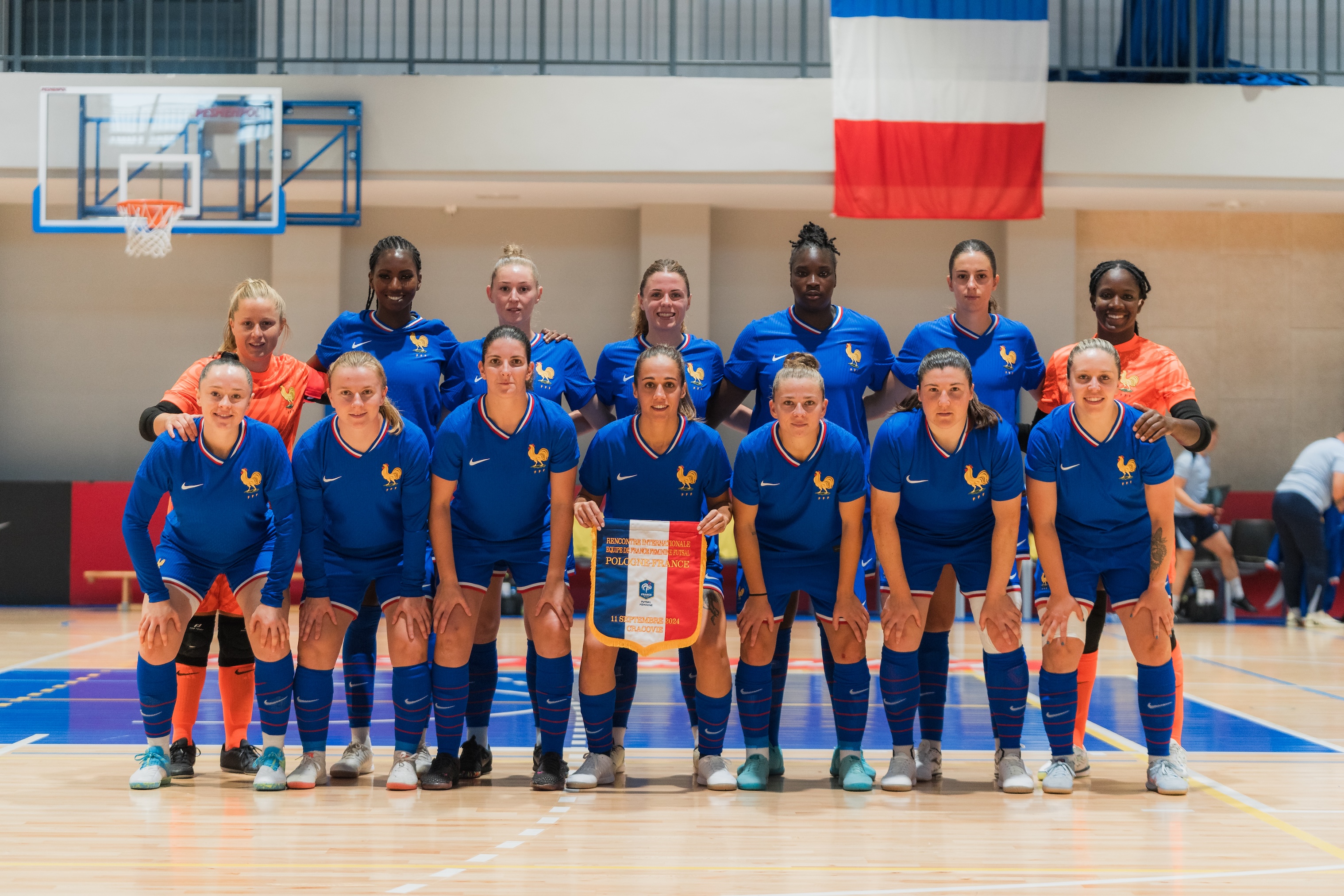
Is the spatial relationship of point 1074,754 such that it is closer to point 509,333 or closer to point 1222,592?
point 509,333

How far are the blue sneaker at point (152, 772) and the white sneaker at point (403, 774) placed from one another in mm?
847

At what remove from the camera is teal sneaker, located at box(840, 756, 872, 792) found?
4.66m

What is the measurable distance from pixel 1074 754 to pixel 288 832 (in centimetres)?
292

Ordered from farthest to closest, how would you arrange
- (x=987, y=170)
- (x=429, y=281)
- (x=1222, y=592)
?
(x=429, y=281) < (x=1222, y=592) < (x=987, y=170)

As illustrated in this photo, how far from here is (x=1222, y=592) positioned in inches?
465

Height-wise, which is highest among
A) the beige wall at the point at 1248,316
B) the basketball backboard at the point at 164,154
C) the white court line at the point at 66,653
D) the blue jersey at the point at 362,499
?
the basketball backboard at the point at 164,154

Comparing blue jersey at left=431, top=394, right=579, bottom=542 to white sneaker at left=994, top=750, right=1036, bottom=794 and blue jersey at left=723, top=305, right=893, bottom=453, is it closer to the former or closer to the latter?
blue jersey at left=723, top=305, right=893, bottom=453

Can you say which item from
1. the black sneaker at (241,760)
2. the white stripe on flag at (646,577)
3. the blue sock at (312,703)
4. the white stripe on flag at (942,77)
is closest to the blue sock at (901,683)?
the white stripe on flag at (646,577)

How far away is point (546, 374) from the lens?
5.27 meters

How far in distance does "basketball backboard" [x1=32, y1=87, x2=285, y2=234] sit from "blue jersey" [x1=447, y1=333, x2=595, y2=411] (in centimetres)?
590

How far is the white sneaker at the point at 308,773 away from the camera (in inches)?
182

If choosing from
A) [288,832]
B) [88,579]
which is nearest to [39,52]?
[88,579]

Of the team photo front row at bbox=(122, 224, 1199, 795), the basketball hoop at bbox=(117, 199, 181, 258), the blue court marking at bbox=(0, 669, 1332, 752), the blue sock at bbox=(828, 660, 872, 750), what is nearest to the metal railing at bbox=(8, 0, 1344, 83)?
the basketball hoop at bbox=(117, 199, 181, 258)

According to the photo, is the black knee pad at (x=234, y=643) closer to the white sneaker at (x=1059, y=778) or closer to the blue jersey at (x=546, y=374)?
the blue jersey at (x=546, y=374)
